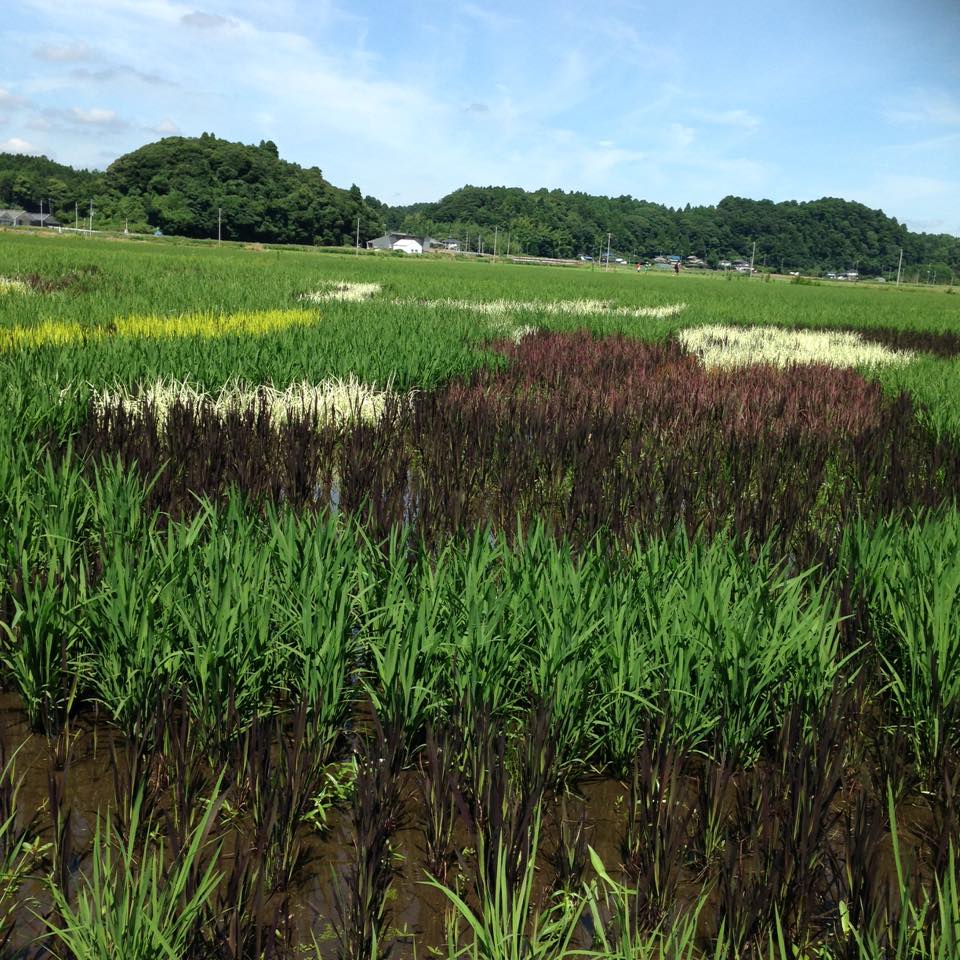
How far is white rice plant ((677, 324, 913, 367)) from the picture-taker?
12445mm

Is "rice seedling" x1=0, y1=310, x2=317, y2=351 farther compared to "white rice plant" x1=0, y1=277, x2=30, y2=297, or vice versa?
"white rice plant" x1=0, y1=277, x2=30, y2=297

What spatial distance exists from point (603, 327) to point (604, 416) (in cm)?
898

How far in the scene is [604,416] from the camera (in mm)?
7383

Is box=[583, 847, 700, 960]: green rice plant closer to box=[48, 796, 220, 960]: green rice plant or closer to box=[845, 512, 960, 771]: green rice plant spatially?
box=[48, 796, 220, 960]: green rice plant

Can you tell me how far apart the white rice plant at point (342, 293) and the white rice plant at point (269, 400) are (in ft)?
37.6

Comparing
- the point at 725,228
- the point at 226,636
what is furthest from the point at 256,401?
the point at 725,228

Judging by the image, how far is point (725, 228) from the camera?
162 metres

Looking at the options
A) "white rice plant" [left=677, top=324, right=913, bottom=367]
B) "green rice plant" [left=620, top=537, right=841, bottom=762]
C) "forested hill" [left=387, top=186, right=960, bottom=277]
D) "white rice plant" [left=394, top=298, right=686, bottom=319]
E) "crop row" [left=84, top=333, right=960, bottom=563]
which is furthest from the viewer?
"forested hill" [left=387, top=186, right=960, bottom=277]

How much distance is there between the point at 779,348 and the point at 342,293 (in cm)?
1199

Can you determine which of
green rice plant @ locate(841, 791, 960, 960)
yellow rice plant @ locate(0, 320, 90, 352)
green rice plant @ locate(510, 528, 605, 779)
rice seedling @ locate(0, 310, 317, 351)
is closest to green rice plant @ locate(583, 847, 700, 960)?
green rice plant @ locate(841, 791, 960, 960)

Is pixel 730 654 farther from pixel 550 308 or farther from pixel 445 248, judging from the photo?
pixel 445 248

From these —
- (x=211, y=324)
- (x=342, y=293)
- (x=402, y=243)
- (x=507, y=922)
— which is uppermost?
(x=402, y=243)

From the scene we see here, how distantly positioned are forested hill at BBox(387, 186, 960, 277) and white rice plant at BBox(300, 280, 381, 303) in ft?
408

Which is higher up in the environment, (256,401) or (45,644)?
(256,401)
